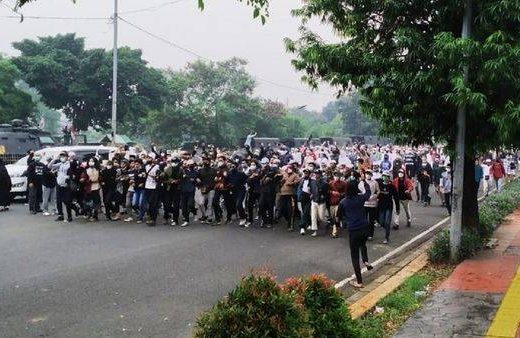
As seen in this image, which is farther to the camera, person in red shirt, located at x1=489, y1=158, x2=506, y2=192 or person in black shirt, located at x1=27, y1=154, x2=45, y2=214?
person in red shirt, located at x1=489, y1=158, x2=506, y2=192

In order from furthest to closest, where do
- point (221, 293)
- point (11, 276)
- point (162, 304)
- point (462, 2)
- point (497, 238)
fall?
point (497, 238)
point (462, 2)
point (11, 276)
point (221, 293)
point (162, 304)

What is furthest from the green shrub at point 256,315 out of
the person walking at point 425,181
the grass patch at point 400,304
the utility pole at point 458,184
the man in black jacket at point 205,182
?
the person walking at point 425,181

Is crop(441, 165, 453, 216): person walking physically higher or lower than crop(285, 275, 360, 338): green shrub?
higher

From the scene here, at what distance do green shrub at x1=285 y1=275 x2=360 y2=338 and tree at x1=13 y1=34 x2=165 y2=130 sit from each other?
35.0 metres

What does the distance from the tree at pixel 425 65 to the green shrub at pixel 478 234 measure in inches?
25.2

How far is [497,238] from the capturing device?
1222cm

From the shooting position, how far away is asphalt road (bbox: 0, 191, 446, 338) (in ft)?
22.0

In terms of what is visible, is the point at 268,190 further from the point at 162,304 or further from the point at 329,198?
the point at 162,304

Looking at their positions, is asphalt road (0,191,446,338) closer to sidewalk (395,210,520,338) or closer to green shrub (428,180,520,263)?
green shrub (428,180,520,263)

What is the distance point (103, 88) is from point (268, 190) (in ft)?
92.4

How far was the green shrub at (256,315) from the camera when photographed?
13.3 ft

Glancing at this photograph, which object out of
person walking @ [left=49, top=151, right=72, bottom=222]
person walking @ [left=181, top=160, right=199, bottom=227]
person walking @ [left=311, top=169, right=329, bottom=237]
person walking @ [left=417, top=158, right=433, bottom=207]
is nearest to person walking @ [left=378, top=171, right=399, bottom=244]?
person walking @ [left=311, top=169, right=329, bottom=237]

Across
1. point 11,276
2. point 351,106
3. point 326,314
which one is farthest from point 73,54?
point 351,106

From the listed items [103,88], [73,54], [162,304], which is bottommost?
[162,304]
